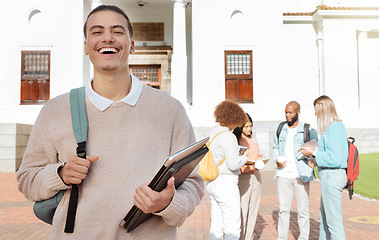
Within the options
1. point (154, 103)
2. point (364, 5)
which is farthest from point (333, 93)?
point (154, 103)

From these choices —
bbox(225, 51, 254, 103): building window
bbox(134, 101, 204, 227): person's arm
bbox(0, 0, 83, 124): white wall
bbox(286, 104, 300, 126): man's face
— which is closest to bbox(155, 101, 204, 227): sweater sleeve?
bbox(134, 101, 204, 227): person's arm

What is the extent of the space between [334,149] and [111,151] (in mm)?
3137

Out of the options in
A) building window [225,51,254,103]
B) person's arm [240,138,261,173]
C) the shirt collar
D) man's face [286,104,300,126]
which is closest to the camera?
the shirt collar

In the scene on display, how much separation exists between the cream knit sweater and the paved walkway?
4.18m

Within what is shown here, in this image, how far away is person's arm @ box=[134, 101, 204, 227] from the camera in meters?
1.45

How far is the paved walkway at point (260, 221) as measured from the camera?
5672 mm

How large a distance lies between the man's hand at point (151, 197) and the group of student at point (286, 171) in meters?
2.72

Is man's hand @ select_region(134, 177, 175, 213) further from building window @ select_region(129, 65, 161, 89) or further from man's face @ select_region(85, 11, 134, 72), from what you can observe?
building window @ select_region(129, 65, 161, 89)

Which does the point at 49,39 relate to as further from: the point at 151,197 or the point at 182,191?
the point at 151,197

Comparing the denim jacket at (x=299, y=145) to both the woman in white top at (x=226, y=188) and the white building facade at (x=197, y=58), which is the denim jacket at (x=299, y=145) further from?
the white building facade at (x=197, y=58)

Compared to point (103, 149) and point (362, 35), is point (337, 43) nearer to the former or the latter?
point (362, 35)

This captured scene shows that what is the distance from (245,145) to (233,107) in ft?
2.69

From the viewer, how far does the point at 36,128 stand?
166 centimetres

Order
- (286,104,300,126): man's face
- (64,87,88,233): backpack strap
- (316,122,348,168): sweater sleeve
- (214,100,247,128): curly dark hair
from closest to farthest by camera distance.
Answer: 1. (64,87,88,233): backpack strap
2. (316,122,348,168): sweater sleeve
3. (214,100,247,128): curly dark hair
4. (286,104,300,126): man's face
